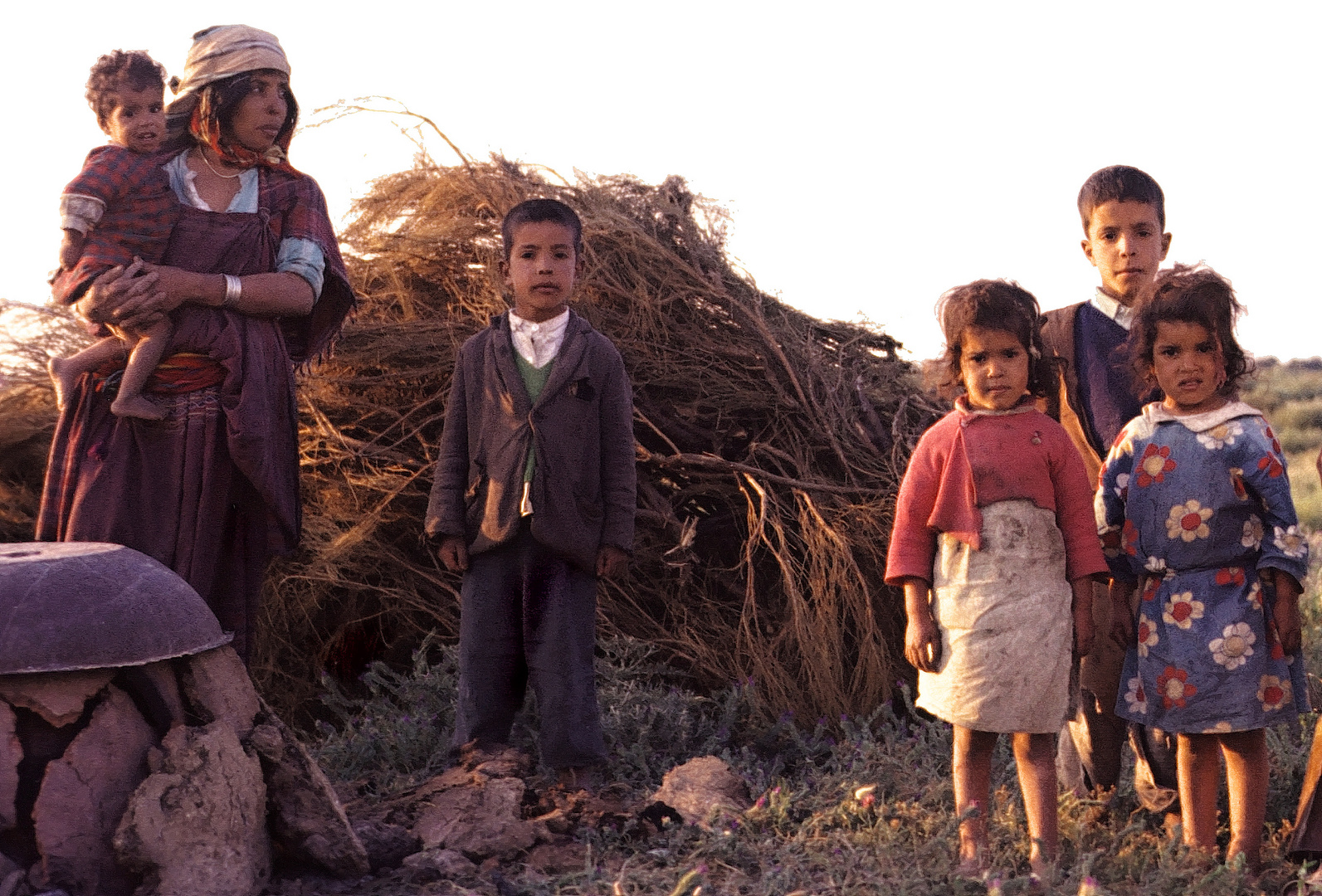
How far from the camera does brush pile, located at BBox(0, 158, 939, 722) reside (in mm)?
5250

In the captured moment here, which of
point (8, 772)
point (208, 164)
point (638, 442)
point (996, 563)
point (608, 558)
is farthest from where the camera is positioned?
point (638, 442)

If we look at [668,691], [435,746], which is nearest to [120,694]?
[435,746]

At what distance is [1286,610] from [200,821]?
2.79m

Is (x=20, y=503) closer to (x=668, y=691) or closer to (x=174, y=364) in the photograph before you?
(x=174, y=364)

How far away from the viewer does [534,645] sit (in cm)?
389

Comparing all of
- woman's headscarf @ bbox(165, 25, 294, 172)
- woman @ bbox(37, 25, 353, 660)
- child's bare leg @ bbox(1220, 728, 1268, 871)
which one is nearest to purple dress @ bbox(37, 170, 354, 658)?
woman @ bbox(37, 25, 353, 660)

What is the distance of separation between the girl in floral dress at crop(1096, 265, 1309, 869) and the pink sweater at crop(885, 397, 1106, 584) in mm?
310

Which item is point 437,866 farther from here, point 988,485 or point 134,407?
point 988,485

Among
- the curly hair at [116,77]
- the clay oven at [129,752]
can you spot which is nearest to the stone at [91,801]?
the clay oven at [129,752]

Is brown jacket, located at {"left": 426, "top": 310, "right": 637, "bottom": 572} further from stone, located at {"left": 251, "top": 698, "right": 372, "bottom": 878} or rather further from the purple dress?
stone, located at {"left": 251, "top": 698, "right": 372, "bottom": 878}

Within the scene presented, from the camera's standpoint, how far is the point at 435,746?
4.57 meters

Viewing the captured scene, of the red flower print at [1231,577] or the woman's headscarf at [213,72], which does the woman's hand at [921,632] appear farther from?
the woman's headscarf at [213,72]

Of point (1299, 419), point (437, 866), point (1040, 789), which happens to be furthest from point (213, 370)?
point (1299, 419)

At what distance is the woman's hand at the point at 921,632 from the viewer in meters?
3.19
